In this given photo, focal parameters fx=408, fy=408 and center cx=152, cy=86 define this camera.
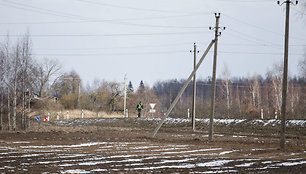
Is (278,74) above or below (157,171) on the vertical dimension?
above

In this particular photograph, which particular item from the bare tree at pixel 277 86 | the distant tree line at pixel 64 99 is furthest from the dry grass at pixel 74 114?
the bare tree at pixel 277 86

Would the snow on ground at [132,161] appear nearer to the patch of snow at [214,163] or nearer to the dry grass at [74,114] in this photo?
the patch of snow at [214,163]

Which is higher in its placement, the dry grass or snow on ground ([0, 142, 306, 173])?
snow on ground ([0, 142, 306, 173])

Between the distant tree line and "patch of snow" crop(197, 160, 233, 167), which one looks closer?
"patch of snow" crop(197, 160, 233, 167)

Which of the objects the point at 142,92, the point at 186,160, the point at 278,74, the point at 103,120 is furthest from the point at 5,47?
the point at 142,92

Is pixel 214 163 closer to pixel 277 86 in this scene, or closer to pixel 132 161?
pixel 132 161

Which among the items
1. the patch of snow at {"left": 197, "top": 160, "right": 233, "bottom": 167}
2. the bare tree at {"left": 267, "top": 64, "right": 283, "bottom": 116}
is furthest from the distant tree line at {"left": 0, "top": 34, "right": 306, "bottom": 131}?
the patch of snow at {"left": 197, "top": 160, "right": 233, "bottom": 167}

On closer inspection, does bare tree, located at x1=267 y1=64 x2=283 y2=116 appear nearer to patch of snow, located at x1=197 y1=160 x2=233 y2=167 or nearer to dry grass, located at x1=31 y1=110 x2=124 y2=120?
dry grass, located at x1=31 y1=110 x2=124 y2=120

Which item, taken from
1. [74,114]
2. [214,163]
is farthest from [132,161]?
[74,114]

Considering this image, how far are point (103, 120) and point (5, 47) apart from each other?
750 inches

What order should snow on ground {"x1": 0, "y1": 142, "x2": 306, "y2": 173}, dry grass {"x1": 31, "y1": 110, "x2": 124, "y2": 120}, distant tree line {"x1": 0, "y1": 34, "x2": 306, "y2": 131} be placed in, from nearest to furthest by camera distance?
1. snow on ground {"x1": 0, "y1": 142, "x2": 306, "y2": 173}
2. distant tree line {"x1": 0, "y1": 34, "x2": 306, "y2": 131}
3. dry grass {"x1": 31, "y1": 110, "x2": 124, "y2": 120}

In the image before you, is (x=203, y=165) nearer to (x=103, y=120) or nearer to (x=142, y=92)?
(x=103, y=120)

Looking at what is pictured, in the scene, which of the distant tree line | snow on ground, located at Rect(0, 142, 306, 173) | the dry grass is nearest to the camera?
snow on ground, located at Rect(0, 142, 306, 173)

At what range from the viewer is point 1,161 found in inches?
550
